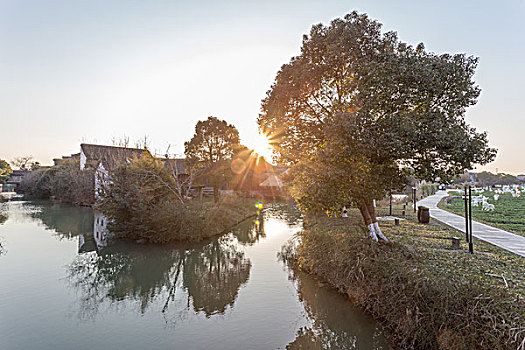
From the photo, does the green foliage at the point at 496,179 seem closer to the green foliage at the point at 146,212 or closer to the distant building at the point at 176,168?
the distant building at the point at 176,168

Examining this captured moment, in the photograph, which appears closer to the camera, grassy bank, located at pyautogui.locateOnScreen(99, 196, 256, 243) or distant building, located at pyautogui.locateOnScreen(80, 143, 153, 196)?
grassy bank, located at pyautogui.locateOnScreen(99, 196, 256, 243)

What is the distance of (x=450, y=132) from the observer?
23.1 feet

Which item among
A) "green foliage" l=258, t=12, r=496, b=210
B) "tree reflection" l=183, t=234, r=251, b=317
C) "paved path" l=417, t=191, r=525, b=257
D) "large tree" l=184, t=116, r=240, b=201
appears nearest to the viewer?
"green foliage" l=258, t=12, r=496, b=210

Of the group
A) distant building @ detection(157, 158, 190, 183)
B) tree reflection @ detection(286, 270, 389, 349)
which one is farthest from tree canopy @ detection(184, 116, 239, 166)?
tree reflection @ detection(286, 270, 389, 349)

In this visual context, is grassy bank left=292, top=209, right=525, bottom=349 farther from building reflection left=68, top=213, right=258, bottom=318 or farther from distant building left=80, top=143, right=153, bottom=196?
distant building left=80, top=143, right=153, bottom=196

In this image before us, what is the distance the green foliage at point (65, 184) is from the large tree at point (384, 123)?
73.3ft

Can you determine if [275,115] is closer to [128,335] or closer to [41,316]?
[128,335]

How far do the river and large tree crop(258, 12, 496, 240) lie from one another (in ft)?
9.21

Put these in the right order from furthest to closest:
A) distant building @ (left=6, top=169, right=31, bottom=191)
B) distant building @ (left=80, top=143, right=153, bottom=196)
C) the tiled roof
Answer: distant building @ (left=6, top=169, right=31, bottom=191)
distant building @ (left=80, top=143, right=153, bottom=196)
the tiled roof

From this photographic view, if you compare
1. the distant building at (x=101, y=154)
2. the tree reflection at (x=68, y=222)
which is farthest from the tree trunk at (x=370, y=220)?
the distant building at (x=101, y=154)

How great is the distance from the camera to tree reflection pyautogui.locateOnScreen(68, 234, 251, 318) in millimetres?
7727

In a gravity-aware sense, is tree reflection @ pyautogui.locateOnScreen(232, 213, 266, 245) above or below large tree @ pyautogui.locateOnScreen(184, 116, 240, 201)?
below

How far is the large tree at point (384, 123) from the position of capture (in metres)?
7.09

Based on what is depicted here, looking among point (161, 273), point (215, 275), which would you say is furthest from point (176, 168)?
point (215, 275)
